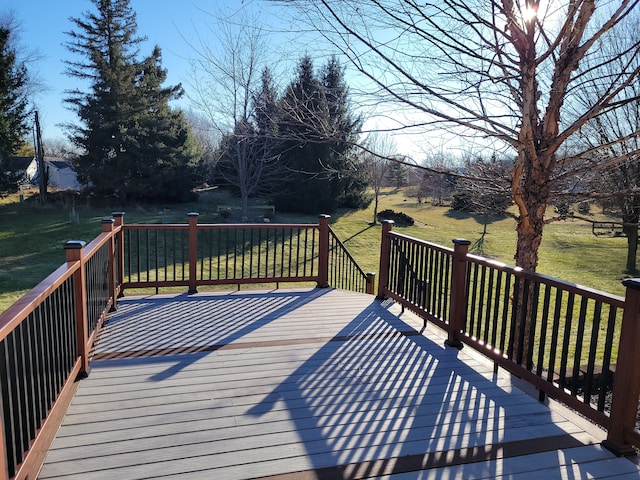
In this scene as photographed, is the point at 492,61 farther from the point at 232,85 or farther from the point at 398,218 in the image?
the point at 398,218

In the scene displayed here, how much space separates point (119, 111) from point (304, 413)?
66.6 ft

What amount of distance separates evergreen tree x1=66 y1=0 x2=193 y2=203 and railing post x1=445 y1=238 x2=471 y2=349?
19119 mm

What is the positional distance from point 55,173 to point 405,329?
140 feet

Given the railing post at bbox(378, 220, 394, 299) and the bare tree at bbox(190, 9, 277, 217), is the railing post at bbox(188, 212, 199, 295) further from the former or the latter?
the bare tree at bbox(190, 9, 277, 217)

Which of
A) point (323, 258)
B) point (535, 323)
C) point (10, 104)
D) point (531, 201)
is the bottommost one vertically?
point (323, 258)

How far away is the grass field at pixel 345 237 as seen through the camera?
12.5 m

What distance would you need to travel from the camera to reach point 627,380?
2.30 metres

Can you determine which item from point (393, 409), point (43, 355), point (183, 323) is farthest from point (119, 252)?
point (393, 409)

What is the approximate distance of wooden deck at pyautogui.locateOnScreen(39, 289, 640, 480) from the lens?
2.21 meters

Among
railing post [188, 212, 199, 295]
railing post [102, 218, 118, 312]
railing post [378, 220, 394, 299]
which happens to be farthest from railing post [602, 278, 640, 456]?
railing post [188, 212, 199, 295]

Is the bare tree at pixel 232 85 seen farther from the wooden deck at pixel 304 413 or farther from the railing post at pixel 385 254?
the wooden deck at pixel 304 413

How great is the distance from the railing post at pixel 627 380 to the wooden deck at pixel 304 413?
126 millimetres

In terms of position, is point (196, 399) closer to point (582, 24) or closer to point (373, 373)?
point (373, 373)

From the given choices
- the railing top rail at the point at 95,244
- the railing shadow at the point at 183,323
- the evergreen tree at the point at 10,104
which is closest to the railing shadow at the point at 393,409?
the railing shadow at the point at 183,323
